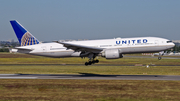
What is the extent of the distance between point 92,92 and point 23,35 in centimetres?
2498

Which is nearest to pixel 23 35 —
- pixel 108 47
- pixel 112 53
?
pixel 108 47

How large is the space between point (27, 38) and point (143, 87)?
25654mm

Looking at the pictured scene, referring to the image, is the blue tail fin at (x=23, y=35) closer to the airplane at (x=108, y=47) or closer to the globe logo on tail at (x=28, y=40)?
the globe logo on tail at (x=28, y=40)

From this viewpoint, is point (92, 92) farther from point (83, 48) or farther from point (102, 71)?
point (102, 71)

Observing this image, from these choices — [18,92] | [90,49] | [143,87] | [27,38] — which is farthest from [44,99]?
[27,38]

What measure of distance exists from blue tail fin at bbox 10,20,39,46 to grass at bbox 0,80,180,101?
1653 cm

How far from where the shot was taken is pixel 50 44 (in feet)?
141

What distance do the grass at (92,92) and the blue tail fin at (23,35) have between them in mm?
16528

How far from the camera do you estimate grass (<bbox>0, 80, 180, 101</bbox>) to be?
21.9m

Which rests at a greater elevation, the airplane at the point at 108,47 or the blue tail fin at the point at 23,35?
the blue tail fin at the point at 23,35

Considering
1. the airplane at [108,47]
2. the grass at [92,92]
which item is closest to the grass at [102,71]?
the airplane at [108,47]

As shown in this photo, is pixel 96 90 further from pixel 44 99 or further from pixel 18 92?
pixel 18 92

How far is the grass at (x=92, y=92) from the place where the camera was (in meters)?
21.9

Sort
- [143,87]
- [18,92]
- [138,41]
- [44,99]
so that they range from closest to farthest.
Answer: [44,99], [18,92], [143,87], [138,41]
